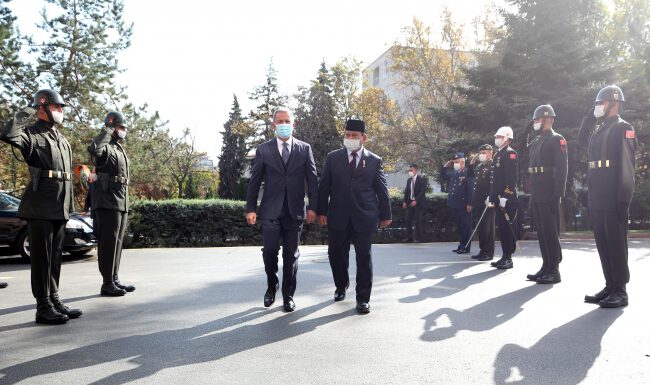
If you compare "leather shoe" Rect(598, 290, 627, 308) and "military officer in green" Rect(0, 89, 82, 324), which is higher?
"military officer in green" Rect(0, 89, 82, 324)

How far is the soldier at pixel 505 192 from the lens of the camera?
346 inches

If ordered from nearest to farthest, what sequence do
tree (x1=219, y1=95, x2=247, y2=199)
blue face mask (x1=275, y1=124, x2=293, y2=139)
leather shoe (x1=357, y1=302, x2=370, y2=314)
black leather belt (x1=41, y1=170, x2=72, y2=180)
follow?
black leather belt (x1=41, y1=170, x2=72, y2=180) < leather shoe (x1=357, y1=302, x2=370, y2=314) < blue face mask (x1=275, y1=124, x2=293, y2=139) < tree (x1=219, y1=95, x2=247, y2=199)

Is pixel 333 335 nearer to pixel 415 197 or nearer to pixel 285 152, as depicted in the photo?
pixel 285 152

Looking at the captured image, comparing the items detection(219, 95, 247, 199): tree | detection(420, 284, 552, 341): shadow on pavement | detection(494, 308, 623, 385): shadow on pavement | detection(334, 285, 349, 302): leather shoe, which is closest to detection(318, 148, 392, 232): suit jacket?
detection(334, 285, 349, 302): leather shoe

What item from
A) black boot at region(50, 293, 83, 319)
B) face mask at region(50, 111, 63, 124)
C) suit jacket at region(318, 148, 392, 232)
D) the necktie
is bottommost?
Answer: black boot at region(50, 293, 83, 319)

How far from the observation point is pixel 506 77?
20.2m

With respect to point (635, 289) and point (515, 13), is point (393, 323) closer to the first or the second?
point (635, 289)

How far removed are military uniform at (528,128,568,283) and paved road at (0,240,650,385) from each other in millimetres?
421

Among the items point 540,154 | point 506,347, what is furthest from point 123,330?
point 540,154

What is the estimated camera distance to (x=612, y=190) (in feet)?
19.1

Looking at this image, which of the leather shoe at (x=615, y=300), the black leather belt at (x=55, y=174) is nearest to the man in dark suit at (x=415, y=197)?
the leather shoe at (x=615, y=300)

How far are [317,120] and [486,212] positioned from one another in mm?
25318

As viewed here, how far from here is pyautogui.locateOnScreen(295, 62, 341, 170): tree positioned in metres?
34.2

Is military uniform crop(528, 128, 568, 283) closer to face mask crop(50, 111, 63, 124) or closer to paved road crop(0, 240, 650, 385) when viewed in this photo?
paved road crop(0, 240, 650, 385)
